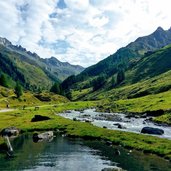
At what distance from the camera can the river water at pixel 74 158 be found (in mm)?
63812

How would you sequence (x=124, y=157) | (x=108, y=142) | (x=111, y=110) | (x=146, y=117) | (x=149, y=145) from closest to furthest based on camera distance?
(x=124, y=157)
(x=149, y=145)
(x=108, y=142)
(x=146, y=117)
(x=111, y=110)

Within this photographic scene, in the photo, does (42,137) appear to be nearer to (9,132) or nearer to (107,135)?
(9,132)

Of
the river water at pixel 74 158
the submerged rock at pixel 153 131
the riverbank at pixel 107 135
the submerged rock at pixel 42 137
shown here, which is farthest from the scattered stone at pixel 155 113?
the submerged rock at pixel 42 137

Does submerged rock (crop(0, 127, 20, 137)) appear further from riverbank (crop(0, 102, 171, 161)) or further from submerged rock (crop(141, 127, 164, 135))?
submerged rock (crop(141, 127, 164, 135))

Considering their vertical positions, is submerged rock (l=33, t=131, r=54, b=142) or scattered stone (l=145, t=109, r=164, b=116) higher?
scattered stone (l=145, t=109, r=164, b=116)

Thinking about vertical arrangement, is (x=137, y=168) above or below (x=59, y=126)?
below

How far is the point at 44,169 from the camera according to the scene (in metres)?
62.1

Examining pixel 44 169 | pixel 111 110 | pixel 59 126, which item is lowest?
pixel 44 169

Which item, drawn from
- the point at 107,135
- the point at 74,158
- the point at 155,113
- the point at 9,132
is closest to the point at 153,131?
the point at 107,135

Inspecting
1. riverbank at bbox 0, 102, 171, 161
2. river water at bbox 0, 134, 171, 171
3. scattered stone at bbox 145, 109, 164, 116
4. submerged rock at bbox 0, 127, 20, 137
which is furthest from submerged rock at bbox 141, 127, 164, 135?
scattered stone at bbox 145, 109, 164, 116

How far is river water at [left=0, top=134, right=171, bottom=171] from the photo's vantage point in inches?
2512

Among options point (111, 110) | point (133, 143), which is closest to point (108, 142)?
point (133, 143)

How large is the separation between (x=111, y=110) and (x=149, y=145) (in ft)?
372

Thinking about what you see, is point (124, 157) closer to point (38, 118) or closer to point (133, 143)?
point (133, 143)
